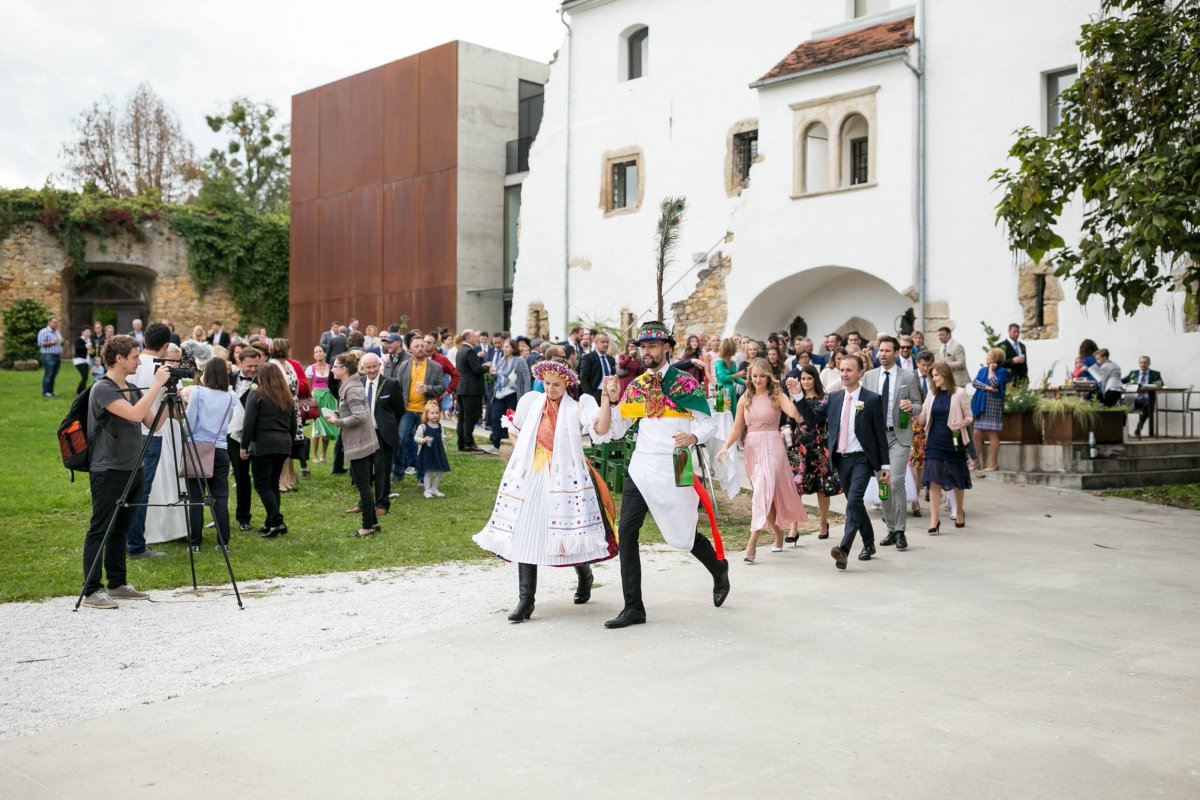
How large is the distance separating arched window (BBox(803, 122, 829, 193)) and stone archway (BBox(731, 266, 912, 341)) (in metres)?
1.92

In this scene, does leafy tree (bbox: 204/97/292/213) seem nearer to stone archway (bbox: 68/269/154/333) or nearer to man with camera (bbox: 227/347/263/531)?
stone archway (bbox: 68/269/154/333)

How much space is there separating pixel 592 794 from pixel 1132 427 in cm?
1812

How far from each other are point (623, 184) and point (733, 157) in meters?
3.86

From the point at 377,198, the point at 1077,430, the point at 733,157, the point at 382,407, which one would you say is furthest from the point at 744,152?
the point at 382,407

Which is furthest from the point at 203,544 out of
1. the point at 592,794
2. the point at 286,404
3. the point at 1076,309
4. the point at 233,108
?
the point at 233,108

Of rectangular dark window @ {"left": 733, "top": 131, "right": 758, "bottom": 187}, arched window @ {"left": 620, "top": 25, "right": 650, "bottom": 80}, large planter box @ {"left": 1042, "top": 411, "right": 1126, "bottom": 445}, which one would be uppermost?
arched window @ {"left": 620, "top": 25, "right": 650, "bottom": 80}

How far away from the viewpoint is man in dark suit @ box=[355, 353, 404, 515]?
1208 cm

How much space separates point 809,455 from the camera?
11.1 metres

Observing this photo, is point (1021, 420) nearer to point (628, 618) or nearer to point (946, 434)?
point (946, 434)

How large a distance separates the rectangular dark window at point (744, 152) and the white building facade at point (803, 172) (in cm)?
4

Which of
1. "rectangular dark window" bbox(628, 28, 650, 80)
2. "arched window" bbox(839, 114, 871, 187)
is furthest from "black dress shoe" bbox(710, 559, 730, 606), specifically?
"rectangular dark window" bbox(628, 28, 650, 80)

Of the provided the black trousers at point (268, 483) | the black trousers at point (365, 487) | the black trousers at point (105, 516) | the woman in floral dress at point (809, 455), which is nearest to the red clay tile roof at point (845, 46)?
the woman in floral dress at point (809, 455)

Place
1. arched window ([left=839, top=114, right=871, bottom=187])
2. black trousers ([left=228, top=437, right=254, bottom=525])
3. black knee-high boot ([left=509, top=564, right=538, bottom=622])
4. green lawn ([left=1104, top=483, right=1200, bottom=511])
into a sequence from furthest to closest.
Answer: arched window ([left=839, top=114, right=871, bottom=187])
green lawn ([left=1104, top=483, right=1200, bottom=511])
black trousers ([left=228, top=437, right=254, bottom=525])
black knee-high boot ([left=509, top=564, right=538, bottom=622])

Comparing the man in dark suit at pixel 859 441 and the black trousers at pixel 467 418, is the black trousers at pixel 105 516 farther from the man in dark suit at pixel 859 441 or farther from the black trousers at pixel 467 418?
the black trousers at pixel 467 418
